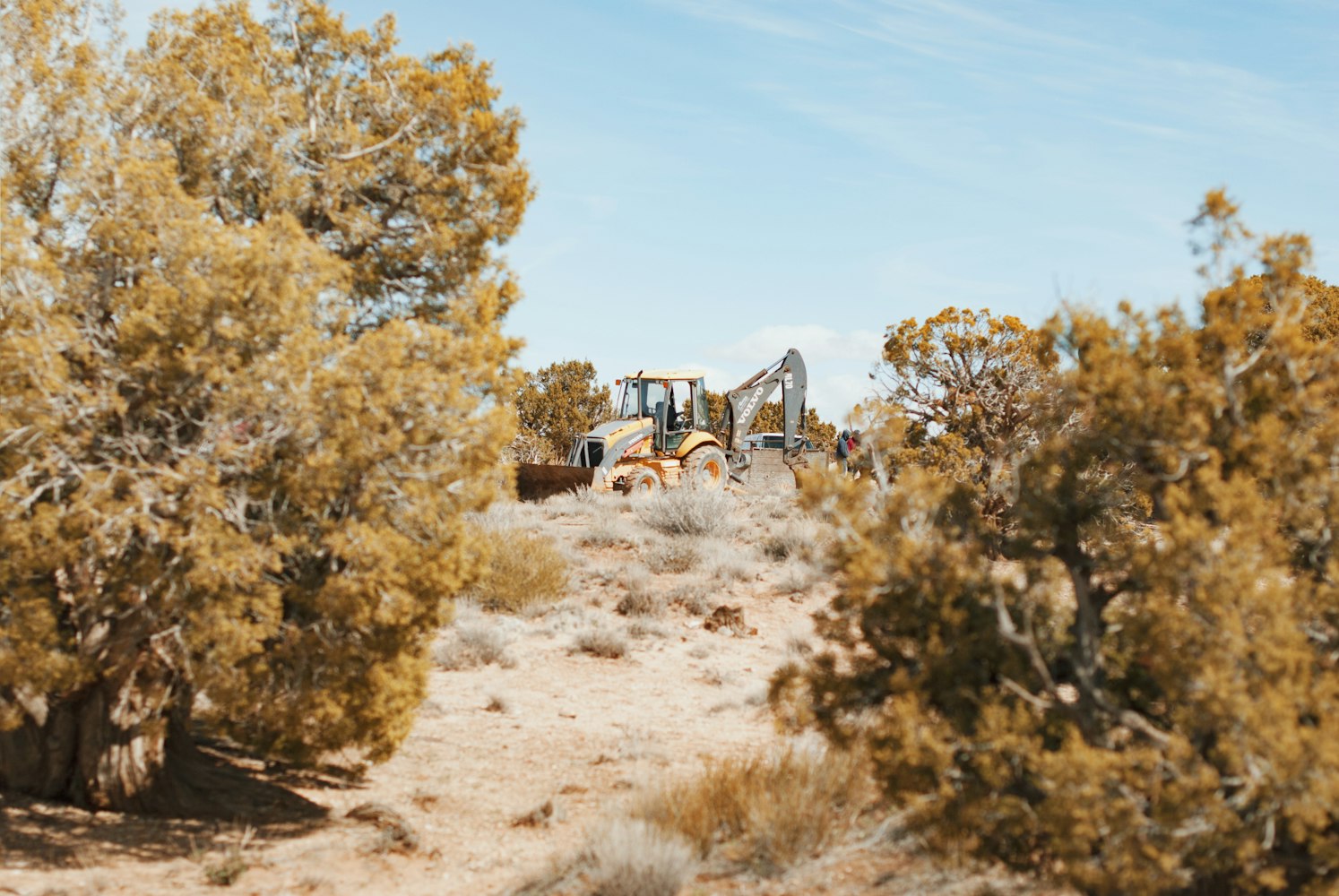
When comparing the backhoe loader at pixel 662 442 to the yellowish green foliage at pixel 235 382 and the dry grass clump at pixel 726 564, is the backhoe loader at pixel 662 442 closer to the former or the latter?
the dry grass clump at pixel 726 564

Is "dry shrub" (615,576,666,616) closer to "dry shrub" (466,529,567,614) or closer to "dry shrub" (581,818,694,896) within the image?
"dry shrub" (466,529,567,614)

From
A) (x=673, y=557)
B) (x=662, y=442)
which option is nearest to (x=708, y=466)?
(x=662, y=442)

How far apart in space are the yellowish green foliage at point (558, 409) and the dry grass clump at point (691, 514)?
24159mm

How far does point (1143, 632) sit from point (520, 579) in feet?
36.2

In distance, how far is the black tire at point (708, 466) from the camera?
2620 centimetres

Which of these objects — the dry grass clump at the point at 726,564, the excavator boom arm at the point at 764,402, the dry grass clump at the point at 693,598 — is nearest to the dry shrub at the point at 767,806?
the dry grass clump at the point at 693,598

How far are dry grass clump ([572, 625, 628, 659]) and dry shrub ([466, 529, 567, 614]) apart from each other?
159 centimetres

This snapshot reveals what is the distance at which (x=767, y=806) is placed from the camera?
613cm

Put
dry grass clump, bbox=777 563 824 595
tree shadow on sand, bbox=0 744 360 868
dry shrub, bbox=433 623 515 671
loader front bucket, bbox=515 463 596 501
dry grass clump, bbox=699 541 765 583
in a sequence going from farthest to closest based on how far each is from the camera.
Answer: loader front bucket, bbox=515 463 596 501 → dry grass clump, bbox=699 541 765 583 → dry grass clump, bbox=777 563 824 595 → dry shrub, bbox=433 623 515 671 → tree shadow on sand, bbox=0 744 360 868

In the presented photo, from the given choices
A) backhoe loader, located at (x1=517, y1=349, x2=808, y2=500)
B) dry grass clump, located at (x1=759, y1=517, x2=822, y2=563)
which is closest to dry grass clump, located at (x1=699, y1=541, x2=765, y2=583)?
dry grass clump, located at (x1=759, y1=517, x2=822, y2=563)

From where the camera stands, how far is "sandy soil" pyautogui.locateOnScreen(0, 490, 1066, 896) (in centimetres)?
626

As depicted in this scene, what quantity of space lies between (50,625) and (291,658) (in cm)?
124

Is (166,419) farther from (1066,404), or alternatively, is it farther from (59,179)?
(1066,404)

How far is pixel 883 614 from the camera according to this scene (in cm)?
490
